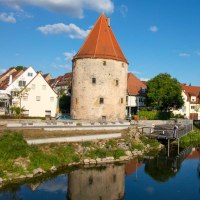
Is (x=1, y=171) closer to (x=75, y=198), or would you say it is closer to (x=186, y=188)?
(x=75, y=198)

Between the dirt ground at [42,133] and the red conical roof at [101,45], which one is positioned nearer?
the dirt ground at [42,133]

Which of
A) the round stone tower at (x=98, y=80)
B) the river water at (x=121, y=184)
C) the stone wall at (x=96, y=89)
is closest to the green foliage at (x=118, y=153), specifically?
the river water at (x=121, y=184)

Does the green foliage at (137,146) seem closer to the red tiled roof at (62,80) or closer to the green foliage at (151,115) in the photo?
the green foliage at (151,115)

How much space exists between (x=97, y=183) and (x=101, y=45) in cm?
3217

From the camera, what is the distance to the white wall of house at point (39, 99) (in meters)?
57.5

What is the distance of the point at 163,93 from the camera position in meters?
65.6

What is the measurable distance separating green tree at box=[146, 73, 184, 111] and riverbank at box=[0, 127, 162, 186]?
1039 inches

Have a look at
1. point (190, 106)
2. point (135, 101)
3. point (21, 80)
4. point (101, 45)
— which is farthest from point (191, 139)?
point (21, 80)

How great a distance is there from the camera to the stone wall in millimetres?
55281

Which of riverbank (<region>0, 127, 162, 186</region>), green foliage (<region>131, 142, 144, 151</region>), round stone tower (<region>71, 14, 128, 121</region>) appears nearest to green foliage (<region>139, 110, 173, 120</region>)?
round stone tower (<region>71, 14, 128, 121</region>)

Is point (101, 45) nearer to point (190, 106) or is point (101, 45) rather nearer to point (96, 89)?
point (96, 89)

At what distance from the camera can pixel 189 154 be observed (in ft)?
143

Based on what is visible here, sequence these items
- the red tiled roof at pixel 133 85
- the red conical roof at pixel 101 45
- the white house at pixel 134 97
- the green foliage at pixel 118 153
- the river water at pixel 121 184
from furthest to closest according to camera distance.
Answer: the red tiled roof at pixel 133 85 → the white house at pixel 134 97 → the red conical roof at pixel 101 45 → the green foliage at pixel 118 153 → the river water at pixel 121 184

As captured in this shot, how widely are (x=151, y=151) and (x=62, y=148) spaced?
1294 centimetres
